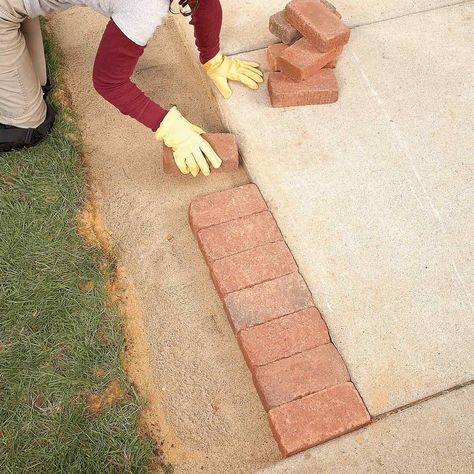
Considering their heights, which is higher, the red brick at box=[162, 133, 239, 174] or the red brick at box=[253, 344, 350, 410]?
the red brick at box=[162, 133, 239, 174]

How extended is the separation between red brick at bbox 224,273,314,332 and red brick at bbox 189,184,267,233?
35cm

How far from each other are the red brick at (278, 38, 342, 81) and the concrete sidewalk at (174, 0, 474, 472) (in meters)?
0.16

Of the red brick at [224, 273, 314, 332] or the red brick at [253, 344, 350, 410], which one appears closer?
the red brick at [253, 344, 350, 410]

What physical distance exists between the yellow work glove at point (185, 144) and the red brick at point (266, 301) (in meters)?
0.63

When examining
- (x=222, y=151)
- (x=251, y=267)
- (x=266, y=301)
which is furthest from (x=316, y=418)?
(x=222, y=151)

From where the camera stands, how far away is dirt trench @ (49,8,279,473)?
2018mm

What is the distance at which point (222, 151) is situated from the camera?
2502mm

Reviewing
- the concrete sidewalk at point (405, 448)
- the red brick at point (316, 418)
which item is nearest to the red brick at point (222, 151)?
the red brick at point (316, 418)

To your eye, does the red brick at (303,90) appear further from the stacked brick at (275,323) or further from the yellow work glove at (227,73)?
the stacked brick at (275,323)

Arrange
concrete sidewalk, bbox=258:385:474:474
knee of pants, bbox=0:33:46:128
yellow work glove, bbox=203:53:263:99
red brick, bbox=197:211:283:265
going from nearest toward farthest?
1. concrete sidewalk, bbox=258:385:474:474
2. red brick, bbox=197:211:283:265
3. knee of pants, bbox=0:33:46:128
4. yellow work glove, bbox=203:53:263:99

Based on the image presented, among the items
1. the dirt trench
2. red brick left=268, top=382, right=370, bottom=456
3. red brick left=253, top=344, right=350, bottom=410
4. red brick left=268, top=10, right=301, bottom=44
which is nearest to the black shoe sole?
the dirt trench

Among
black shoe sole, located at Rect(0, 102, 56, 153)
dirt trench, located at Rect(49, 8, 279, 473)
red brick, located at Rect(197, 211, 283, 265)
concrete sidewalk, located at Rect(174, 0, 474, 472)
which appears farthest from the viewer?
black shoe sole, located at Rect(0, 102, 56, 153)

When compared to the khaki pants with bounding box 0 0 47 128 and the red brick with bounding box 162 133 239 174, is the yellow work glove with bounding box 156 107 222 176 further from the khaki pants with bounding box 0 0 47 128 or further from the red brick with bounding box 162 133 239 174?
the khaki pants with bounding box 0 0 47 128

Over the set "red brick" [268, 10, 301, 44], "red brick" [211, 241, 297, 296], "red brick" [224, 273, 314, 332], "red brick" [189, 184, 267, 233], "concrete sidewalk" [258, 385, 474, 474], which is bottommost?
"concrete sidewalk" [258, 385, 474, 474]
